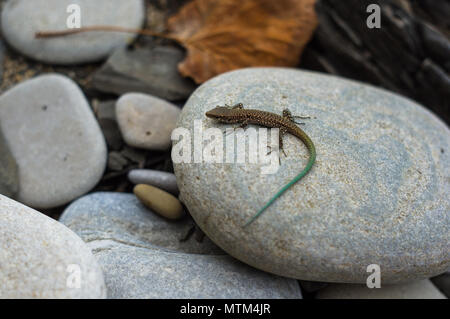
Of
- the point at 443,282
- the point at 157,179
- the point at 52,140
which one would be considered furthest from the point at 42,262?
the point at 443,282

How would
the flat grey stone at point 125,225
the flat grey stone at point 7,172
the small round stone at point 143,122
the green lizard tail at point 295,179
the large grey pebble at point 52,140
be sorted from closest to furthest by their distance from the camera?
the green lizard tail at point 295,179 < the flat grey stone at point 125,225 < the flat grey stone at point 7,172 < the large grey pebble at point 52,140 < the small round stone at point 143,122

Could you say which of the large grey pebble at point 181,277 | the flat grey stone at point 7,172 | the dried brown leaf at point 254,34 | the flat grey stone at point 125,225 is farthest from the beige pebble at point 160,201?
the dried brown leaf at point 254,34

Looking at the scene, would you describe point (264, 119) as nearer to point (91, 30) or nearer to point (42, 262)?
point (42, 262)

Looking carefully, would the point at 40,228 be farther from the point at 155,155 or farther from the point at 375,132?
the point at 375,132

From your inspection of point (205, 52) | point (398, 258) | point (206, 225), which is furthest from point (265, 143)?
point (205, 52)

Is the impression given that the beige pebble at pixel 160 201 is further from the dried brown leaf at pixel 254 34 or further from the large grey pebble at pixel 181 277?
the dried brown leaf at pixel 254 34

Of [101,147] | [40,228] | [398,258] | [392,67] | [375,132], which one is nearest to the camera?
[40,228]

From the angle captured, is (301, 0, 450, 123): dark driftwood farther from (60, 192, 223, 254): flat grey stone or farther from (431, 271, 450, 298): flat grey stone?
(60, 192, 223, 254): flat grey stone

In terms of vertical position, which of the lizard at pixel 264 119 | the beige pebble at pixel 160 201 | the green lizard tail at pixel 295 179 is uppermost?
the lizard at pixel 264 119
